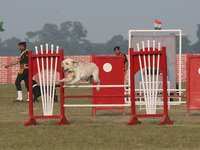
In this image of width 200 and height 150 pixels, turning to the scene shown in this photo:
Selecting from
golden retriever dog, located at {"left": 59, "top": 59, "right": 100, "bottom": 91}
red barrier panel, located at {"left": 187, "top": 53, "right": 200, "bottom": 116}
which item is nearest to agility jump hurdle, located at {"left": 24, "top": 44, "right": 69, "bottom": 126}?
golden retriever dog, located at {"left": 59, "top": 59, "right": 100, "bottom": 91}

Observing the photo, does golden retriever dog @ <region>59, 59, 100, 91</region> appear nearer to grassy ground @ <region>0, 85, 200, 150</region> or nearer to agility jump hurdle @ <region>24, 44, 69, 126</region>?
agility jump hurdle @ <region>24, 44, 69, 126</region>

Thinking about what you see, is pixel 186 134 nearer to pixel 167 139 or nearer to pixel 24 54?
pixel 167 139

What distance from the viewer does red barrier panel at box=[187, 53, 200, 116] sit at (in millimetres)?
13797

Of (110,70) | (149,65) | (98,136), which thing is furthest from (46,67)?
(110,70)

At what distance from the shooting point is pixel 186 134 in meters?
9.28

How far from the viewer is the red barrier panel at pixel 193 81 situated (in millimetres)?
13797

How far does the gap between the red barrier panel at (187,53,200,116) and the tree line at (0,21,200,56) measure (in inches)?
5007

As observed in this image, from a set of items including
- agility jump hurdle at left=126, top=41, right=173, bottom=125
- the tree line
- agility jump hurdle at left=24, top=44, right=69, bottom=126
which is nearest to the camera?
agility jump hurdle at left=126, top=41, right=173, bottom=125

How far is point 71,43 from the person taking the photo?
161m

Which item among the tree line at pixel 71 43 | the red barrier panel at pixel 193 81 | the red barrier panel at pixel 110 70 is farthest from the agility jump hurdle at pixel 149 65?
the tree line at pixel 71 43

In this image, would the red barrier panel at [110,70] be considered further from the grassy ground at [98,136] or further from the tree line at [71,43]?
the tree line at [71,43]

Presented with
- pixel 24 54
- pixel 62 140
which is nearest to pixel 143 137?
pixel 62 140

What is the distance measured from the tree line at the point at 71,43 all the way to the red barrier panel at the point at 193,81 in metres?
127

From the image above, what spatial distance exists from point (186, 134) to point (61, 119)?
9.48 feet
